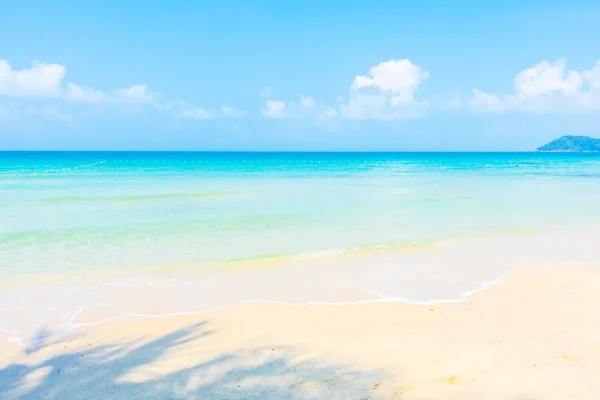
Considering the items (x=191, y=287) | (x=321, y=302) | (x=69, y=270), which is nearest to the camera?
(x=321, y=302)

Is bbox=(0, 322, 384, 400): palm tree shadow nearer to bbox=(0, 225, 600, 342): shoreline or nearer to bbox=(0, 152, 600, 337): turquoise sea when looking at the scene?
bbox=(0, 225, 600, 342): shoreline

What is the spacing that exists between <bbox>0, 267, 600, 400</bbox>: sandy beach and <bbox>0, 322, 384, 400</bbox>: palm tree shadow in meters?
0.01

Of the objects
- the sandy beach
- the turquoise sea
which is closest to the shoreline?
the turquoise sea

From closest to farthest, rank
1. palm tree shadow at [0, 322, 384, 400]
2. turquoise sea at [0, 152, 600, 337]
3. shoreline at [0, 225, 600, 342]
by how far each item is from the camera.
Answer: palm tree shadow at [0, 322, 384, 400]
shoreline at [0, 225, 600, 342]
turquoise sea at [0, 152, 600, 337]

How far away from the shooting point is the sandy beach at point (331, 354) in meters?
4.89

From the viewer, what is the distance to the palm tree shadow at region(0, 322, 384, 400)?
483 cm

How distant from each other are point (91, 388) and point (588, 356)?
5734mm

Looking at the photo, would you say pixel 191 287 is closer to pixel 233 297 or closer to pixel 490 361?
pixel 233 297

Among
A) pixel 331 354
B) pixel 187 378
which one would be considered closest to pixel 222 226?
pixel 331 354

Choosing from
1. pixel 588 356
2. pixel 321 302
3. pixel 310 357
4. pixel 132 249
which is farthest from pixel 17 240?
pixel 588 356

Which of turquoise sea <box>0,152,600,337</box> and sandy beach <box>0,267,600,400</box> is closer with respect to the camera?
sandy beach <box>0,267,600,400</box>

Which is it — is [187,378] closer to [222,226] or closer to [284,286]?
[284,286]

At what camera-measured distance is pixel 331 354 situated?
574 cm

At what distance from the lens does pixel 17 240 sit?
13031mm
